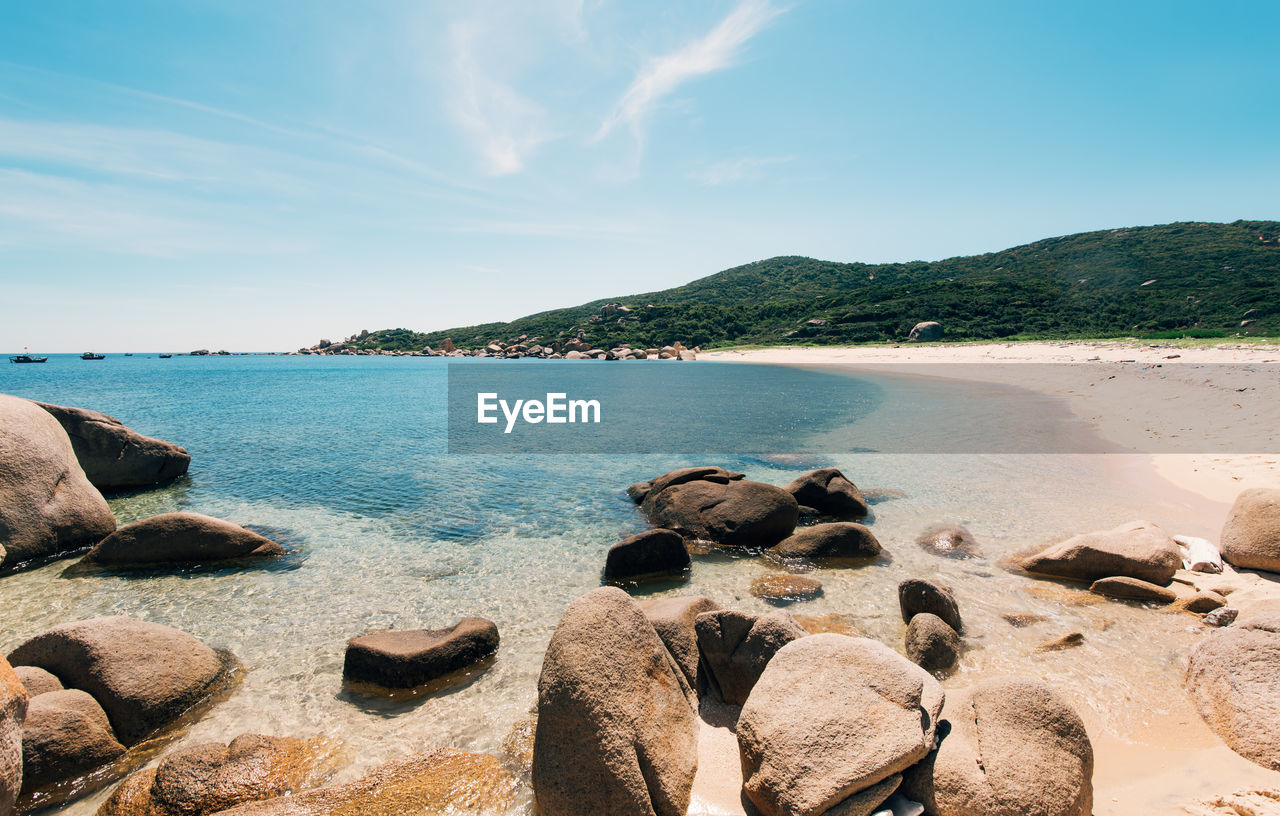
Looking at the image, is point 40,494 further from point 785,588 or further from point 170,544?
point 785,588

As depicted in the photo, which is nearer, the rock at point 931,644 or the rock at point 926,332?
the rock at point 931,644

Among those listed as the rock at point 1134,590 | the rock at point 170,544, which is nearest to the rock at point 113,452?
the rock at point 170,544

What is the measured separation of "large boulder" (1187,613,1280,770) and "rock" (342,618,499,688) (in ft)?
24.2

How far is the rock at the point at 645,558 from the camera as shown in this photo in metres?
9.45

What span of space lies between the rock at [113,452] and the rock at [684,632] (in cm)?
1577

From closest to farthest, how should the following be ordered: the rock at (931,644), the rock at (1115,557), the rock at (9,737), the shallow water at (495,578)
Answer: the rock at (9,737) → the shallow water at (495,578) → the rock at (931,644) → the rock at (1115,557)

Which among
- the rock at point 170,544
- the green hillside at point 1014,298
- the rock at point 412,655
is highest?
the green hillside at point 1014,298

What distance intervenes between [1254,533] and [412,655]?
12032 millimetres

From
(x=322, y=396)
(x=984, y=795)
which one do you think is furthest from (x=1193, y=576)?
(x=322, y=396)

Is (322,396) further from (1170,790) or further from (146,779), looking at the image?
(1170,790)

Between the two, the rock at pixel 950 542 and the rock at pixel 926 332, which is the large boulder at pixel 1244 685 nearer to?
the rock at pixel 950 542

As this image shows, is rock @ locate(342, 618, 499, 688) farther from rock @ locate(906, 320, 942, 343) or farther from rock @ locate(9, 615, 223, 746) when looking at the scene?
rock @ locate(906, 320, 942, 343)

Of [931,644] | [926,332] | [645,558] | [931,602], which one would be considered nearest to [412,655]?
[645,558]

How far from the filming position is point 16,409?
418 inches
